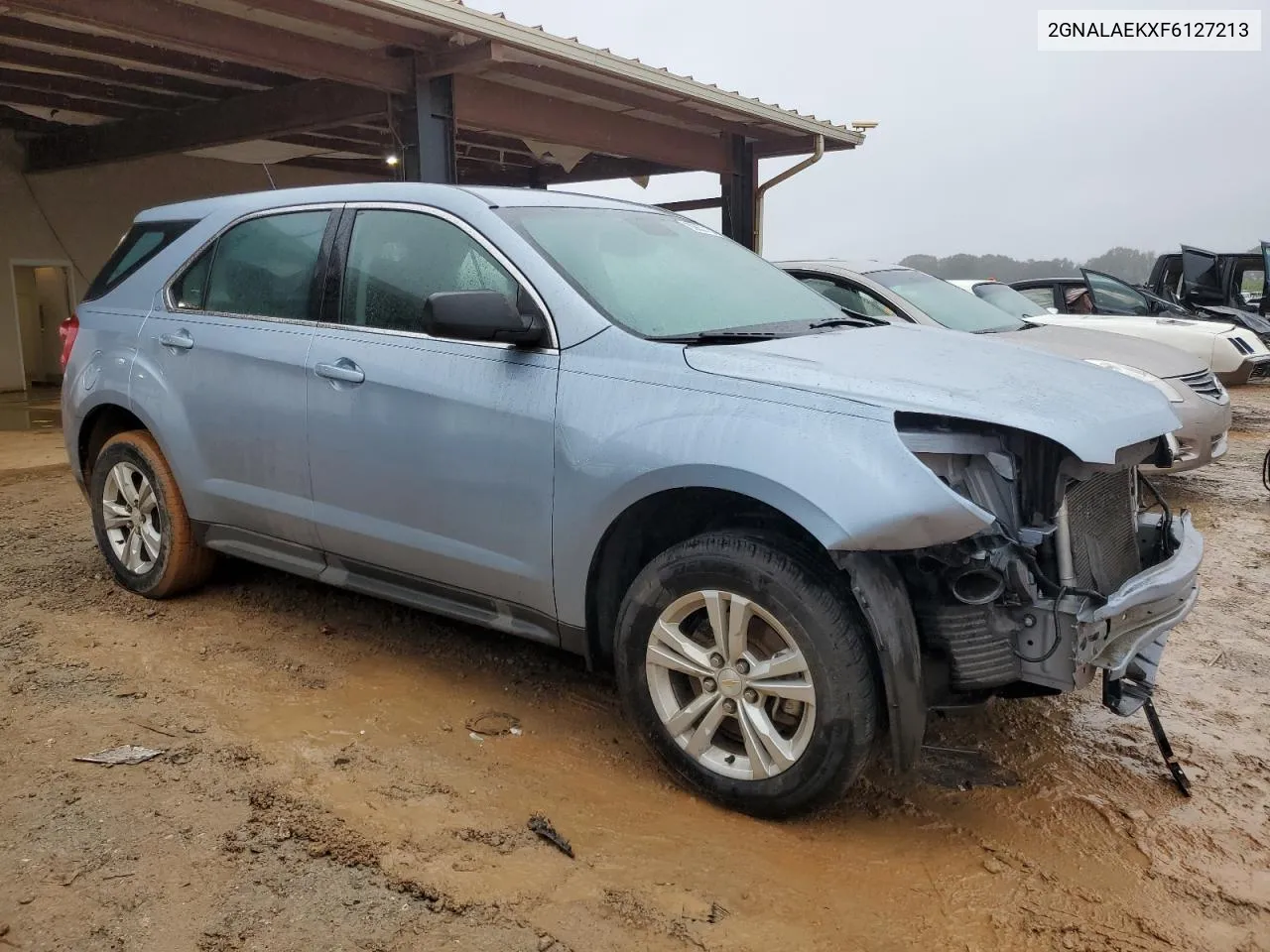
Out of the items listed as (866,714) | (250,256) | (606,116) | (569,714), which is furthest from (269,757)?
(606,116)

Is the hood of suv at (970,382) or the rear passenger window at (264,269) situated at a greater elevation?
the rear passenger window at (264,269)

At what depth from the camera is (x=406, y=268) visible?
3.61 m

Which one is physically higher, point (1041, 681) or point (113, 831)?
point (1041, 681)

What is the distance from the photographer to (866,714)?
8.54ft

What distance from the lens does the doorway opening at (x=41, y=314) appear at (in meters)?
13.2

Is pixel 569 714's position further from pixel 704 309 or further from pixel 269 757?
pixel 704 309

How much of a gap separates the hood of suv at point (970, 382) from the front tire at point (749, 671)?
479 mm

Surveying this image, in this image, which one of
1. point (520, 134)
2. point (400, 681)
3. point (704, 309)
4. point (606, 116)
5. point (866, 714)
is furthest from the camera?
point (606, 116)

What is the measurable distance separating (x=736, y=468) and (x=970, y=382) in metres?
0.71

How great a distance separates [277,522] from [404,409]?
0.89 metres

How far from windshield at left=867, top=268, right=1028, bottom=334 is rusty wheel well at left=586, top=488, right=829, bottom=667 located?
419cm

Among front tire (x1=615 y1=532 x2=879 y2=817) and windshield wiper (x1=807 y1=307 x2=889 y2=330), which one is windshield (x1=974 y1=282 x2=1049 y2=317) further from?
front tire (x1=615 y1=532 x2=879 y2=817)

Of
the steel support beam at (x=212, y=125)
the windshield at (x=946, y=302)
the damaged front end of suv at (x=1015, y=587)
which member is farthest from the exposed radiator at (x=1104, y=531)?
the steel support beam at (x=212, y=125)

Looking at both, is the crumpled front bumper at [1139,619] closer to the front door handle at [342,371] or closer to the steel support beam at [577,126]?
the front door handle at [342,371]
